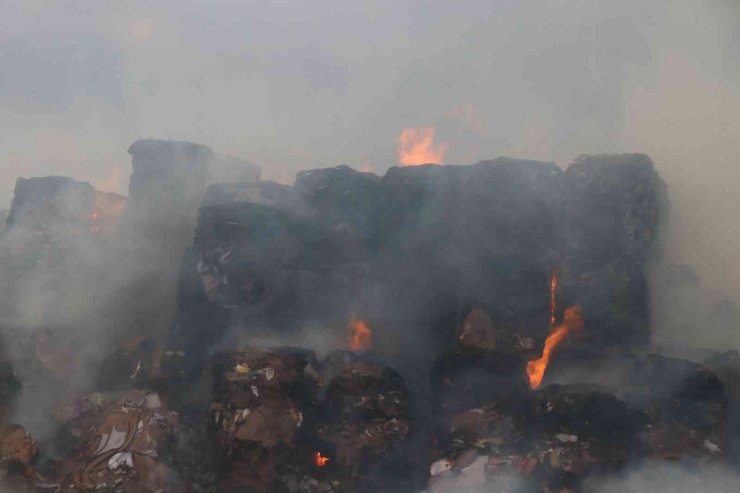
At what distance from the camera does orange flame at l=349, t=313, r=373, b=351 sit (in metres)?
18.4

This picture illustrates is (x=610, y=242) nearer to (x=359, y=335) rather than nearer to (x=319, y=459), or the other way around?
(x=359, y=335)

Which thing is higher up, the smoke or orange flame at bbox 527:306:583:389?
orange flame at bbox 527:306:583:389

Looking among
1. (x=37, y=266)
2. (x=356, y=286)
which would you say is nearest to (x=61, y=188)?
(x=37, y=266)

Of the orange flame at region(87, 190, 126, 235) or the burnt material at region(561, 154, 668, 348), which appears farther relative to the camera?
the orange flame at region(87, 190, 126, 235)

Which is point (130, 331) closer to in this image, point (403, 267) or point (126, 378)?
point (126, 378)

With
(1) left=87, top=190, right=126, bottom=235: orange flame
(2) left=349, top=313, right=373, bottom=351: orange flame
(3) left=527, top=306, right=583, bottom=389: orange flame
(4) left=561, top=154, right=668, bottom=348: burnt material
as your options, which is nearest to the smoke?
(3) left=527, top=306, right=583, bottom=389: orange flame

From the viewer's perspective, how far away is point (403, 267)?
1798 cm

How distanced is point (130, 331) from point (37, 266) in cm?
382

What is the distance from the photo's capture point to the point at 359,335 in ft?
60.6

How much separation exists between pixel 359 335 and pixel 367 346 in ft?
1.43

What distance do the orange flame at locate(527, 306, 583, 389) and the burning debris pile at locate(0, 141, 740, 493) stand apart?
7cm

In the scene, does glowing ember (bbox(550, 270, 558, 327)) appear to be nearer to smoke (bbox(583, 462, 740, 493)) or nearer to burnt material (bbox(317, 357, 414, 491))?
smoke (bbox(583, 462, 740, 493))

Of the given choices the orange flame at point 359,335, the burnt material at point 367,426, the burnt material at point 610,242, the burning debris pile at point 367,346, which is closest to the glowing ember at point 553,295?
the burning debris pile at point 367,346

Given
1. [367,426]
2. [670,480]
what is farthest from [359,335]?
[670,480]
